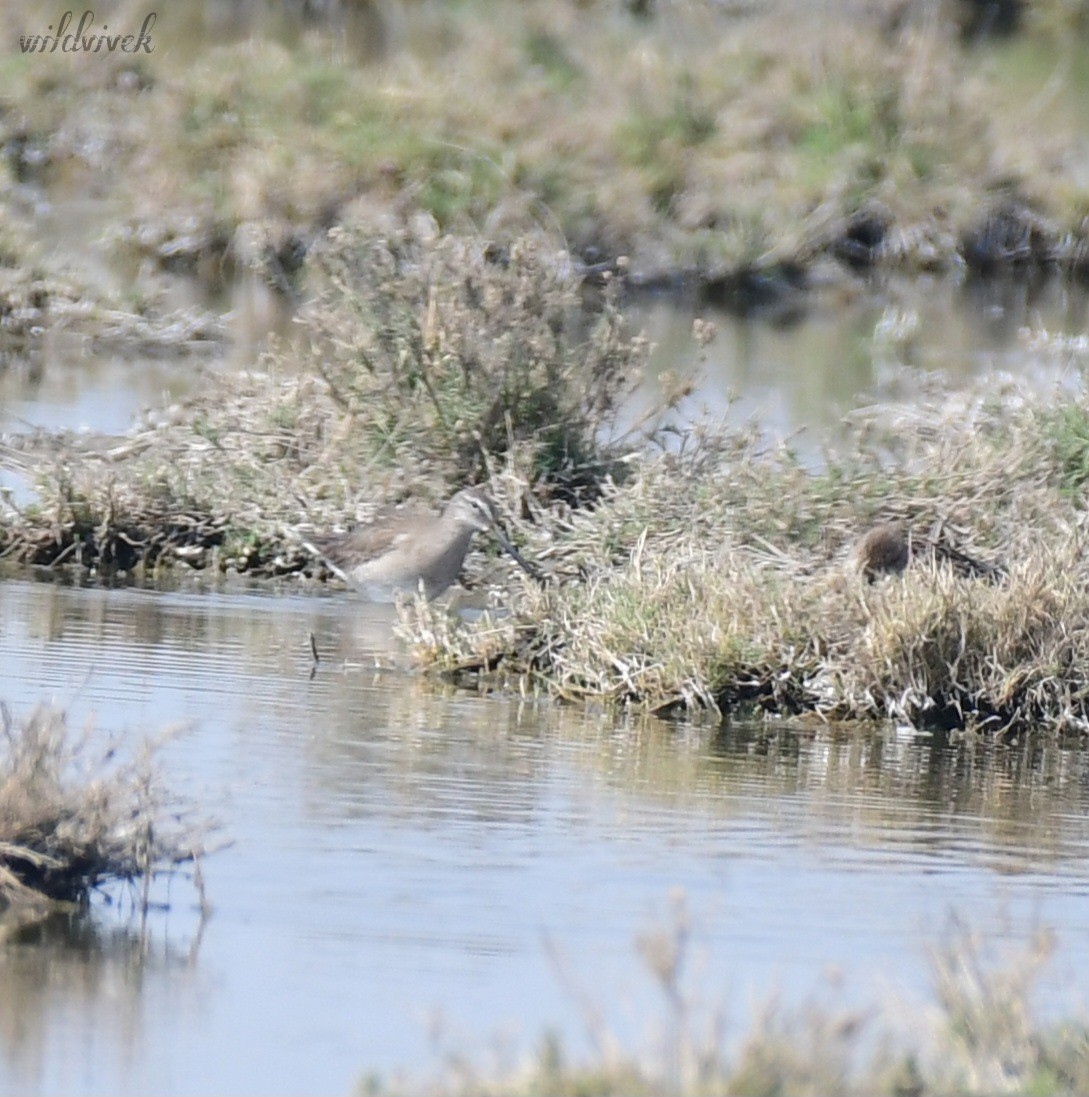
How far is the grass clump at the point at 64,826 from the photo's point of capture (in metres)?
6.46

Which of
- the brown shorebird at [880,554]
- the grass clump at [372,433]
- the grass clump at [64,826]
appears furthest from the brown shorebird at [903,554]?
the grass clump at [64,826]

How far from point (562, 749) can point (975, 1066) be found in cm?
390

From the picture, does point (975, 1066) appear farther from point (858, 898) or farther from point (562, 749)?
point (562, 749)

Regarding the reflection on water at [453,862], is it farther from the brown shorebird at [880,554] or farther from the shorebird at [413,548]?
the brown shorebird at [880,554]

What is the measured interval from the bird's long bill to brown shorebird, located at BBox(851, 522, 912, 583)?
145cm

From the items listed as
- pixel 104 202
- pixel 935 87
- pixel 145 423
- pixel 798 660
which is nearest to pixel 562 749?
pixel 798 660

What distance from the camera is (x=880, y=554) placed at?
10.8 m

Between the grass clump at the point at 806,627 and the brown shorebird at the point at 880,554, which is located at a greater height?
the brown shorebird at the point at 880,554

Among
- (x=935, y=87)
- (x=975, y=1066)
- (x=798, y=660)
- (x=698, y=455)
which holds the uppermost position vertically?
(x=935, y=87)

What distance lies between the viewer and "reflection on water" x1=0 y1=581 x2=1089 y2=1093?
233 inches

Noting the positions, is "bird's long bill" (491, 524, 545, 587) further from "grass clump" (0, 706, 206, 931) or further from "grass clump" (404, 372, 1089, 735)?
"grass clump" (0, 706, 206, 931)

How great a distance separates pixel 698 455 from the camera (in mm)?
12586

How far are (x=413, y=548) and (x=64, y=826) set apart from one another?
16.6ft

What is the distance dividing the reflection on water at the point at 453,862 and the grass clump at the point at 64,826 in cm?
15
